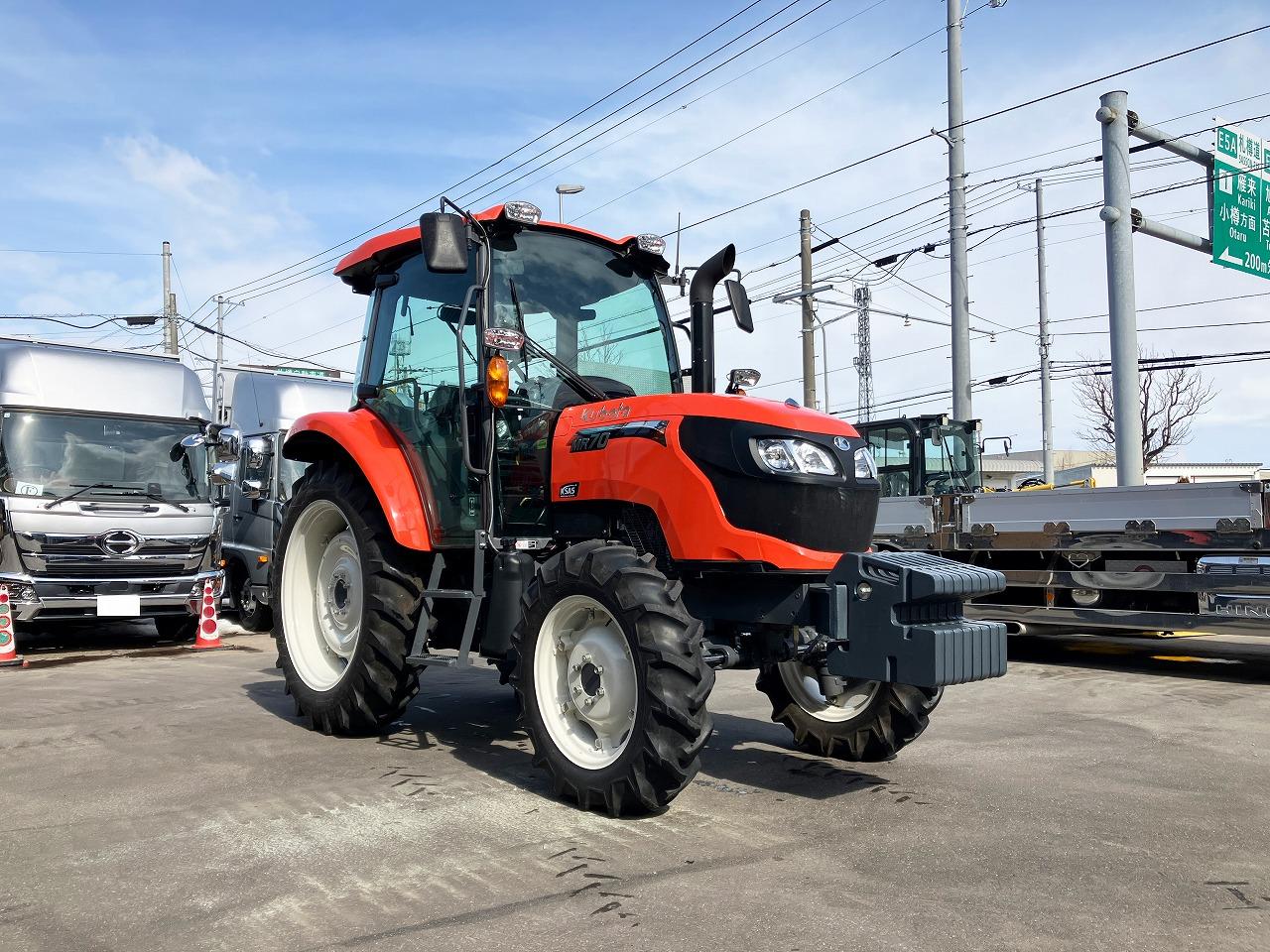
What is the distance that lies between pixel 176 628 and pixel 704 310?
9065mm

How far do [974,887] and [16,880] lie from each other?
3.31 meters

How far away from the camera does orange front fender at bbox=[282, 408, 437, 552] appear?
5883mm

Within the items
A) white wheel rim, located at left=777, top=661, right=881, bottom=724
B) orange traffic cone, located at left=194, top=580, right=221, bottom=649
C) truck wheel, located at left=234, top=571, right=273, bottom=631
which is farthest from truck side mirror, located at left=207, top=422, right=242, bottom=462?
white wheel rim, located at left=777, top=661, right=881, bottom=724

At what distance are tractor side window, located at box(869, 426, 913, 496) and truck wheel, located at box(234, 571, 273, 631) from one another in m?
8.78

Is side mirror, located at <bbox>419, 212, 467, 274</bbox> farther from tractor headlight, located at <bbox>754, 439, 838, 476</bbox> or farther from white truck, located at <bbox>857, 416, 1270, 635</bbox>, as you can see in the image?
white truck, located at <bbox>857, 416, 1270, 635</bbox>

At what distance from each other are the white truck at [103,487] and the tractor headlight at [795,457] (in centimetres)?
639

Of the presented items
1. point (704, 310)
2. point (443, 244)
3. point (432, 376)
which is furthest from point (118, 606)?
point (704, 310)

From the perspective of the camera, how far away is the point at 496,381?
209 inches

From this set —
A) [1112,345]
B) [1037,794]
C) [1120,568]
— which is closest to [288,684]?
[1037,794]

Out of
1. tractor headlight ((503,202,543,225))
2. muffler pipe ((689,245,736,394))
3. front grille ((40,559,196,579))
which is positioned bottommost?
front grille ((40,559,196,579))

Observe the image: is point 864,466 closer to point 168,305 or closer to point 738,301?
point 738,301

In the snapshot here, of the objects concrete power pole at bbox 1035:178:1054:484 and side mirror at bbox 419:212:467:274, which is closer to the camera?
side mirror at bbox 419:212:467:274

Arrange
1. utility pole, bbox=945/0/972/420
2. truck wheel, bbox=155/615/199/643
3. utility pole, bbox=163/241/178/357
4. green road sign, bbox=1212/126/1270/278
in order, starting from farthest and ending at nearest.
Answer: utility pole, bbox=163/241/178/357 → utility pole, bbox=945/0/972/420 → green road sign, bbox=1212/126/1270/278 → truck wheel, bbox=155/615/199/643

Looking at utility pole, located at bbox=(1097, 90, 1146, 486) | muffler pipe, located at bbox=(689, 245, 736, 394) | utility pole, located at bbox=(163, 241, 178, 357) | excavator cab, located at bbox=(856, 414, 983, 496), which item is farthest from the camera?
utility pole, located at bbox=(163, 241, 178, 357)
